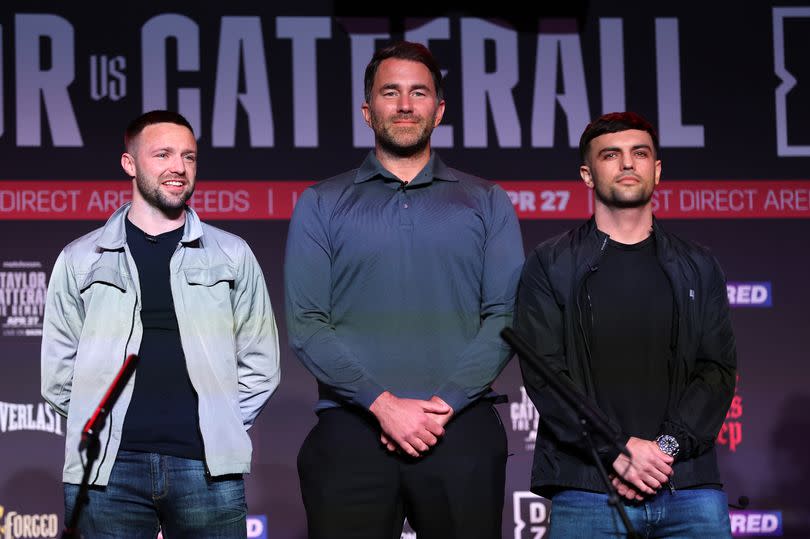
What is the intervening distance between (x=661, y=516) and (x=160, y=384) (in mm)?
1440

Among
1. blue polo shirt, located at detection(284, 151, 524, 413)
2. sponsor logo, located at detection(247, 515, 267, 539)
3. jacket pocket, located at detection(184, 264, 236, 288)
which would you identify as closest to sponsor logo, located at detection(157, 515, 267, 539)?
sponsor logo, located at detection(247, 515, 267, 539)

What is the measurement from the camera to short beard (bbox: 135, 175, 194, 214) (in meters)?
3.28

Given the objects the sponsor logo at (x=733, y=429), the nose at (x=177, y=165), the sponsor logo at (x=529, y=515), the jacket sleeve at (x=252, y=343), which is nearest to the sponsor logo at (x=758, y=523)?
the sponsor logo at (x=733, y=429)

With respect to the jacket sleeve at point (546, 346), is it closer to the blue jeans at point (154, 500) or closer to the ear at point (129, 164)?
the blue jeans at point (154, 500)

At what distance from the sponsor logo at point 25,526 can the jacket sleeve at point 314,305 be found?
2.45m

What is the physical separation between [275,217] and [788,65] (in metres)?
2.64

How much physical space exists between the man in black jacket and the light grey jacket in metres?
0.85

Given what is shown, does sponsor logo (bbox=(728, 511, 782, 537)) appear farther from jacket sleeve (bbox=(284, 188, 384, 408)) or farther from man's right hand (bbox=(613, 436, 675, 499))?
jacket sleeve (bbox=(284, 188, 384, 408))

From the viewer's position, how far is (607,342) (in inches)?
119

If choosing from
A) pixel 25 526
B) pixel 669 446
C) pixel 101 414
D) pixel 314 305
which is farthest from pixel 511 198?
pixel 101 414

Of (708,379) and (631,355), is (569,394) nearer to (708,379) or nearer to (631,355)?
(631,355)

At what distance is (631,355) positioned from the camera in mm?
3008

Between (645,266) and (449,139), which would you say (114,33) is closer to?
(449,139)

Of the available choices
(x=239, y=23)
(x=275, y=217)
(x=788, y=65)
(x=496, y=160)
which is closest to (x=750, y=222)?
(x=788, y=65)
